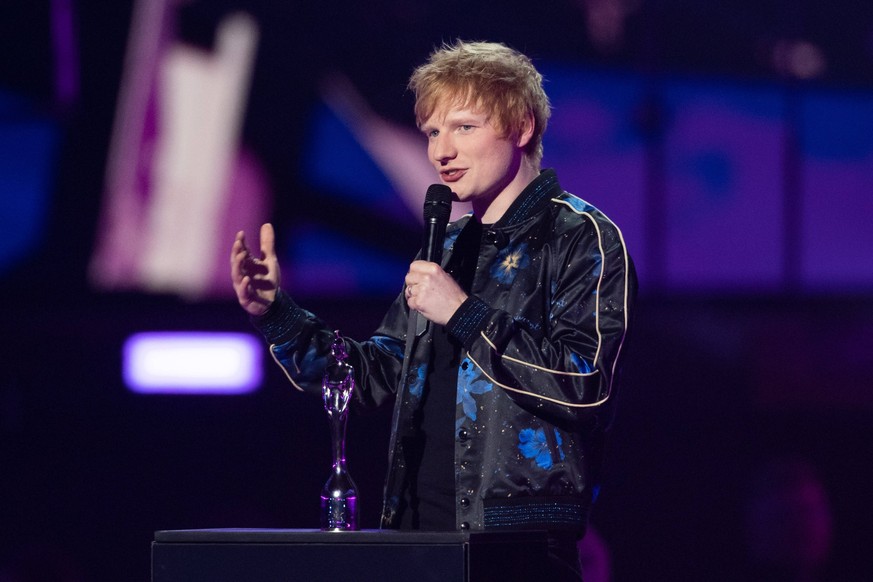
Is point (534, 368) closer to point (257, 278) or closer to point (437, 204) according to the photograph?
point (437, 204)

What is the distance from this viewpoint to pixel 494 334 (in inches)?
80.2

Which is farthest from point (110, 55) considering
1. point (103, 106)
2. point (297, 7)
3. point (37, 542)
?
point (37, 542)

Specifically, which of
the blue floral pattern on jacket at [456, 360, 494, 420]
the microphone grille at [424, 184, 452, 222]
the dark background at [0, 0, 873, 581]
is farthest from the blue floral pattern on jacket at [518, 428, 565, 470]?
the dark background at [0, 0, 873, 581]

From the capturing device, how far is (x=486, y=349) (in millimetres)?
2031

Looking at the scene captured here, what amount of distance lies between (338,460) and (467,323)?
316 mm

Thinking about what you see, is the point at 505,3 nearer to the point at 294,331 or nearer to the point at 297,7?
the point at 297,7

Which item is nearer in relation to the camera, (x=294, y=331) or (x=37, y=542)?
(x=294, y=331)

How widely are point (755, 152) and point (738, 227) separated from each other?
0.28m

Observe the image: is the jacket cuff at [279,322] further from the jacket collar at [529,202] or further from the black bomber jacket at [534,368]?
the jacket collar at [529,202]

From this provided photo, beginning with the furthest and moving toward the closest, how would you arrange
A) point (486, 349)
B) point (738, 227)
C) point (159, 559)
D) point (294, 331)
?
point (738, 227)
point (294, 331)
point (486, 349)
point (159, 559)

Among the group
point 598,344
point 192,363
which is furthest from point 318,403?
point 598,344

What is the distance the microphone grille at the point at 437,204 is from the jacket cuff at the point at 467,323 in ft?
0.61

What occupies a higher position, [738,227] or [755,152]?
[755,152]

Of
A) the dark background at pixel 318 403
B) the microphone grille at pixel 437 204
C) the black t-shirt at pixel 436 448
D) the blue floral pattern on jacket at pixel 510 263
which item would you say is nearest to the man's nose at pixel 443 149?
the microphone grille at pixel 437 204
